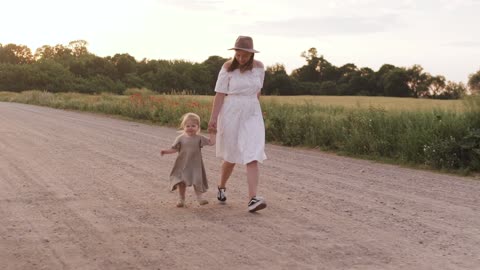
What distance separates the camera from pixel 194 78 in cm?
8531

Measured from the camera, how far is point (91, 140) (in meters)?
16.0

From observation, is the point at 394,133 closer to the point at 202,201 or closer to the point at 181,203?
the point at 202,201

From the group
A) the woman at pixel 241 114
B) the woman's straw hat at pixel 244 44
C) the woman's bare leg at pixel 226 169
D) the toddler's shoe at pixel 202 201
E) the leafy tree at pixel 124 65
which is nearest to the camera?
the woman's straw hat at pixel 244 44

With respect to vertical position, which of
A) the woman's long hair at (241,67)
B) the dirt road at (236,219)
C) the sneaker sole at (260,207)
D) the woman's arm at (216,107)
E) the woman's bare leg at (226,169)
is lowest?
the dirt road at (236,219)

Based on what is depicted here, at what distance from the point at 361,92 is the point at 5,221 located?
63017 mm

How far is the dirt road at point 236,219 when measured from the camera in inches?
210

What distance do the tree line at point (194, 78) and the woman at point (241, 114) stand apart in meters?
44.9

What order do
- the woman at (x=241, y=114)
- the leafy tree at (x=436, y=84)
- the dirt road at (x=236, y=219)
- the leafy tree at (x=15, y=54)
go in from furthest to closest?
1. the leafy tree at (x=15, y=54)
2. the leafy tree at (x=436, y=84)
3. the woman at (x=241, y=114)
4. the dirt road at (x=236, y=219)

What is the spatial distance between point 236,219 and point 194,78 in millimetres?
79067

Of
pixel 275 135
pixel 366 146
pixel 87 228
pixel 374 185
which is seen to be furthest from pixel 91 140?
pixel 87 228

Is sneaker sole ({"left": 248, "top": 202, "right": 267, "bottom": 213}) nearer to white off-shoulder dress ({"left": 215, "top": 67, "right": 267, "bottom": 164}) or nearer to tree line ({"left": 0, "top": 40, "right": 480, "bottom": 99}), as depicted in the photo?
white off-shoulder dress ({"left": 215, "top": 67, "right": 267, "bottom": 164})

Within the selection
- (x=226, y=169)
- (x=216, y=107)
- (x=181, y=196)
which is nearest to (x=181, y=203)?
(x=181, y=196)

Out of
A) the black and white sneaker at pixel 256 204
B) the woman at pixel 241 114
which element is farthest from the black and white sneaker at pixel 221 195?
the black and white sneaker at pixel 256 204

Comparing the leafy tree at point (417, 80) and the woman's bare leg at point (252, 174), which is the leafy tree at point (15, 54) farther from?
the woman's bare leg at point (252, 174)
